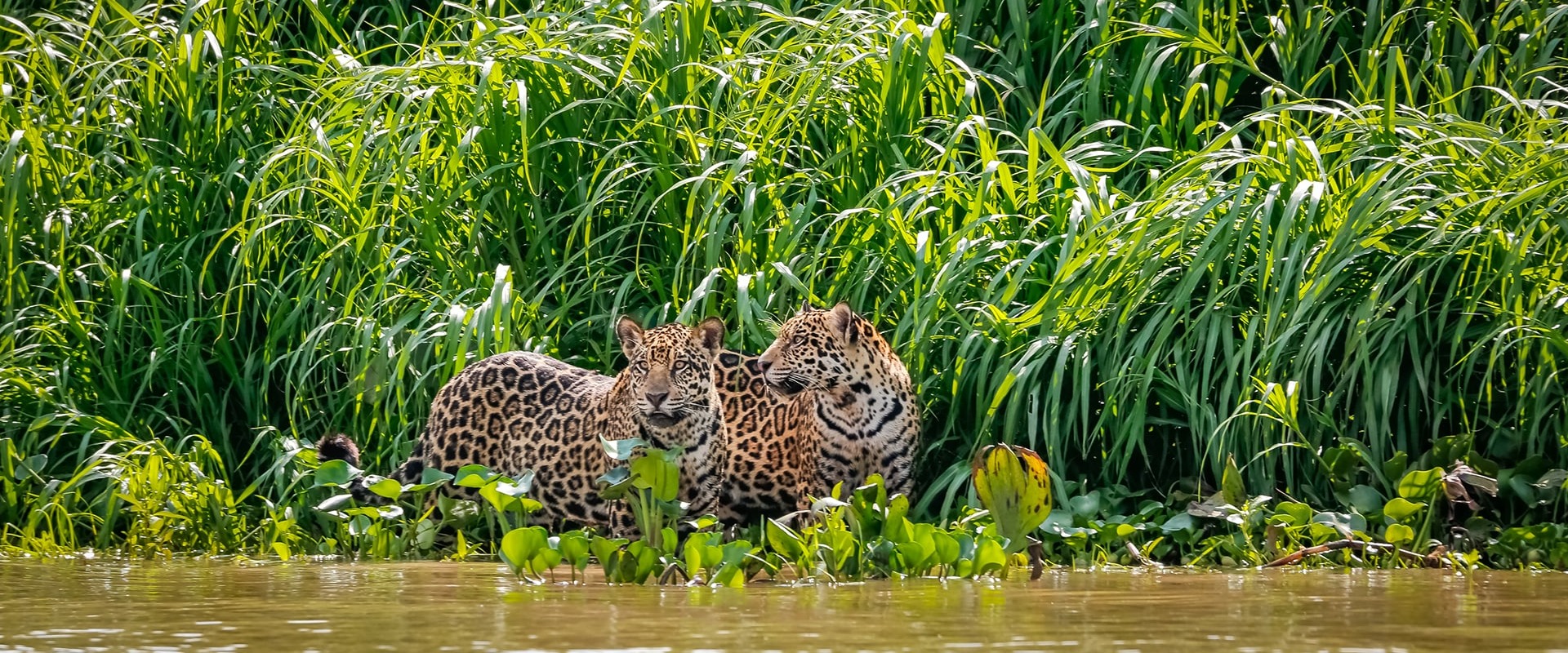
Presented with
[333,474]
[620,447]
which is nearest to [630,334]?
[620,447]

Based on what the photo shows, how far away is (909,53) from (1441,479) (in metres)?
2.27

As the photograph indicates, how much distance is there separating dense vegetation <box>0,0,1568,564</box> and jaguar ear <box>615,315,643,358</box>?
0.55 metres

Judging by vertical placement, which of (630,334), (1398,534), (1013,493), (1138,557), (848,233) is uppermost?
(848,233)

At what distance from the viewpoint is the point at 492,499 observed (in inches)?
188

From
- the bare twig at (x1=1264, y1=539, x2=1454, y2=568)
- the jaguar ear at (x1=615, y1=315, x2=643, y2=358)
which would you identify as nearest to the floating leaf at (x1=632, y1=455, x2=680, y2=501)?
the jaguar ear at (x1=615, y1=315, x2=643, y2=358)

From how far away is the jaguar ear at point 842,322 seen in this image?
5.20 meters

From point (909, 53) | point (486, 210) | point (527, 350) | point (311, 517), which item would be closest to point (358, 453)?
point (311, 517)

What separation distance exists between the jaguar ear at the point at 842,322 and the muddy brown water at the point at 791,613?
3.20 ft

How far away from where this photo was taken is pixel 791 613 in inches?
140

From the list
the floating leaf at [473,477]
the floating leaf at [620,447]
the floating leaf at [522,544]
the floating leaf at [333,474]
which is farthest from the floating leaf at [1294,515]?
the floating leaf at [333,474]

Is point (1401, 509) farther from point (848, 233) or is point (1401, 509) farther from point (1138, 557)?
point (848, 233)

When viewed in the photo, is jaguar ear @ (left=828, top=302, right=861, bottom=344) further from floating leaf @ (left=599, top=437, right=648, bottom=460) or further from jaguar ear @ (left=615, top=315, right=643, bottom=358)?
floating leaf @ (left=599, top=437, right=648, bottom=460)

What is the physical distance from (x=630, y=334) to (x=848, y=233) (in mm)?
1098

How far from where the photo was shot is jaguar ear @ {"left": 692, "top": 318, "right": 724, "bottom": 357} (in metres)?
5.07
